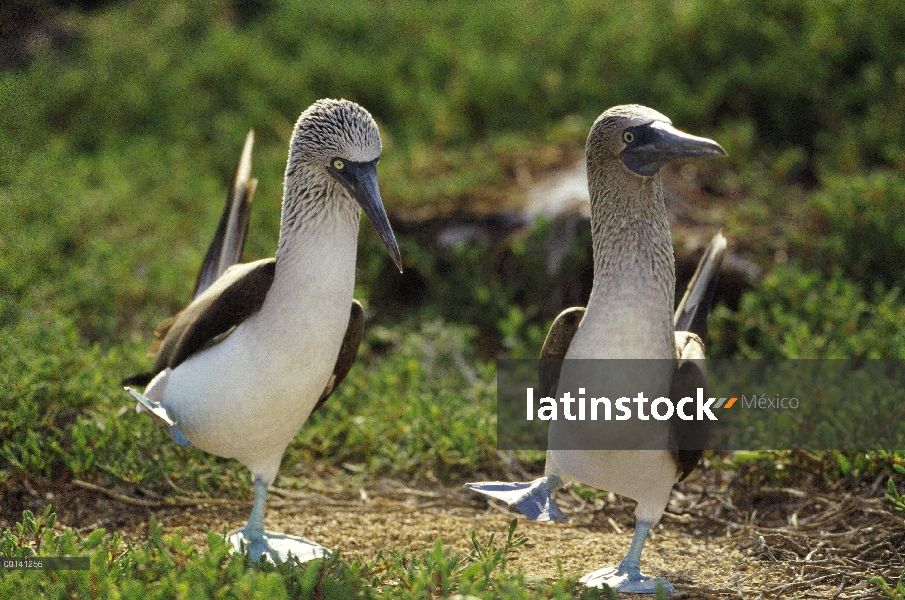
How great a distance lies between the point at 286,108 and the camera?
8.26 meters

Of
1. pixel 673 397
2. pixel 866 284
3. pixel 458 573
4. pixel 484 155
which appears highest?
pixel 484 155

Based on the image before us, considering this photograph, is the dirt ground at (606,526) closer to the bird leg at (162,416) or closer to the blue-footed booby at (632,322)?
the blue-footed booby at (632,322)

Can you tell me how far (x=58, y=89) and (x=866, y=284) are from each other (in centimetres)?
671

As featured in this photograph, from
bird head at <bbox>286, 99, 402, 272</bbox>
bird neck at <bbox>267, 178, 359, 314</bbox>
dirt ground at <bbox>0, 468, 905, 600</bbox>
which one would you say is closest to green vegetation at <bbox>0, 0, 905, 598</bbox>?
dirt ground at <bbox>0, 468, 905, 600</bbox>

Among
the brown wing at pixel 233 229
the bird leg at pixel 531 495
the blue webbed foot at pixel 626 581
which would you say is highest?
the brown wing at pixel 233 229

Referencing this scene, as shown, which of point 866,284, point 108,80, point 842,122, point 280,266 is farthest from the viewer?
point 108,80

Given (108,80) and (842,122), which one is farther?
(108,80)

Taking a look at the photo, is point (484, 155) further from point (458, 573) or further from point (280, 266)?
point (458, 573)

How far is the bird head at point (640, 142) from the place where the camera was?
3229 millimetres

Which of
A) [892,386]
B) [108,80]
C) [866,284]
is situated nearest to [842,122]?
[866,284]

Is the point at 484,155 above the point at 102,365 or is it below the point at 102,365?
above

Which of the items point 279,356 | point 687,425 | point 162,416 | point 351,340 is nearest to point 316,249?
point 279,356

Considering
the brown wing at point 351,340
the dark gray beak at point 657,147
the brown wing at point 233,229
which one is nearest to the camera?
the dark gray beak at point 657,147

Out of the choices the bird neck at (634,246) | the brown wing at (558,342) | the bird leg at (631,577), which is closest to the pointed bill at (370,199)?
the brown wing at (558,342)
